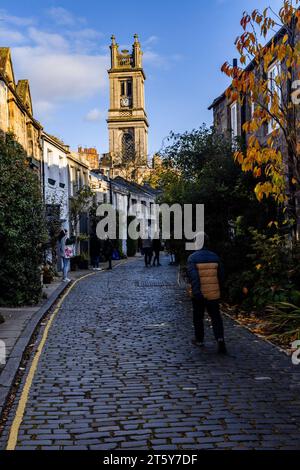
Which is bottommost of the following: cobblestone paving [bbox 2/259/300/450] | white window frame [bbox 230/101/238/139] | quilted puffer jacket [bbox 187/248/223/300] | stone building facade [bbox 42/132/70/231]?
cobblestone paving [bbox 2/259/300/450]

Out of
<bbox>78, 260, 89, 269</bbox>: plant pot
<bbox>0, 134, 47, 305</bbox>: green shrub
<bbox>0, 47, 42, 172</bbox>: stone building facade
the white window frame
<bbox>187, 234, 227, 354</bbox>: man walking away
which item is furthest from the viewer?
<bbox>78, 260, 89, 269</bbox>: plant pot

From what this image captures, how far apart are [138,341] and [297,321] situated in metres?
2.88

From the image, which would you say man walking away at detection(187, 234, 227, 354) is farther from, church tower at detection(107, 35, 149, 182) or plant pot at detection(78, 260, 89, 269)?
church tower at detection(107, 35, 149, 182)

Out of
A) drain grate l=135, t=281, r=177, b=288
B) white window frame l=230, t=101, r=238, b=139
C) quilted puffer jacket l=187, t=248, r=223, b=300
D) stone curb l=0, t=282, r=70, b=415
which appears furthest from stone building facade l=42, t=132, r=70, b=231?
quilted puffer jacket l=187, t=248, r=223, b=300

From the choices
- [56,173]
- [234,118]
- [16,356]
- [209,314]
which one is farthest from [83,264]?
[16,356]

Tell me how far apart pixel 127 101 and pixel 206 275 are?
101m

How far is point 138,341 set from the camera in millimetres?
10203

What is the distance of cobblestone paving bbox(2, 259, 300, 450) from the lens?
5.52 metres

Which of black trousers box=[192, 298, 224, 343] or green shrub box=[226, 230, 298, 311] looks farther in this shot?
green shrub box=[226, 230, 298, 311]

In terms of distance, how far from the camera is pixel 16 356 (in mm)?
8891

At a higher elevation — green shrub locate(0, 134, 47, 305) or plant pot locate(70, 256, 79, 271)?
green shrub locate(0, 134, 47, 305)

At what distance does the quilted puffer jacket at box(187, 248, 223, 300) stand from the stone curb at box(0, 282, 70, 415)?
2931mm
